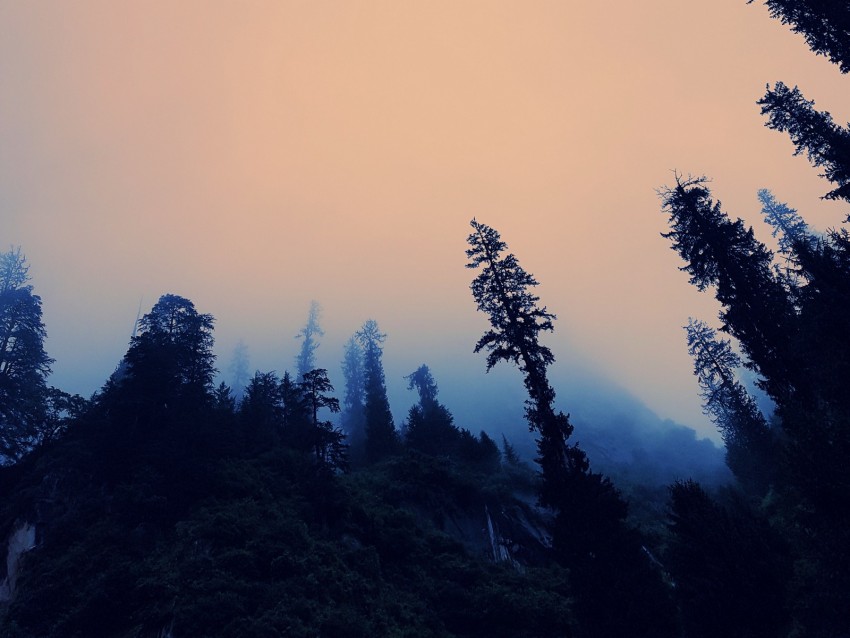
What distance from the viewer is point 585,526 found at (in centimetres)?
1544

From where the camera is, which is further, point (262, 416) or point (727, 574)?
point (262, 416)

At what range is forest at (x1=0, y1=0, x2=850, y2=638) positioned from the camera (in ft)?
43.7

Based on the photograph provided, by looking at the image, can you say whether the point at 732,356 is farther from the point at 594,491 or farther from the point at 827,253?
the point at 594,491

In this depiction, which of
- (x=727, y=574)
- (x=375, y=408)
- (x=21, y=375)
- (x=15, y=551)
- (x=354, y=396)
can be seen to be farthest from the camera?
(x=354, y=396)

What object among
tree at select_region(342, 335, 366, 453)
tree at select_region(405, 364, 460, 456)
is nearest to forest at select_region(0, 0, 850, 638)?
tree at select_region(405, 364, 460, 456)

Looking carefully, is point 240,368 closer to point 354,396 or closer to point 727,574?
point 354,396

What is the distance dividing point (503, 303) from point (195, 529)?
1789cm

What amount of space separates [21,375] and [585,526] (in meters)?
43.6

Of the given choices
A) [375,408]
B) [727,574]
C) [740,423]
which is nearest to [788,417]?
[727,574]

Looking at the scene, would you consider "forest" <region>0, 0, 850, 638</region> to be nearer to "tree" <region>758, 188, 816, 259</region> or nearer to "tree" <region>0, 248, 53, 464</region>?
"tree" <region>0, 248, 53, 464</region>

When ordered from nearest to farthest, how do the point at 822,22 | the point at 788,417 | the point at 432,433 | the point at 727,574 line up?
the point at 727,574 < the point at 788,417 < the point at 822,22 < the point at 432,433

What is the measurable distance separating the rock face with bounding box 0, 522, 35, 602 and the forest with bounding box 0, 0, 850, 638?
67mm

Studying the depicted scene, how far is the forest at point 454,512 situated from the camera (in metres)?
13.3

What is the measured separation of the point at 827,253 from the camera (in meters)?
18.9
